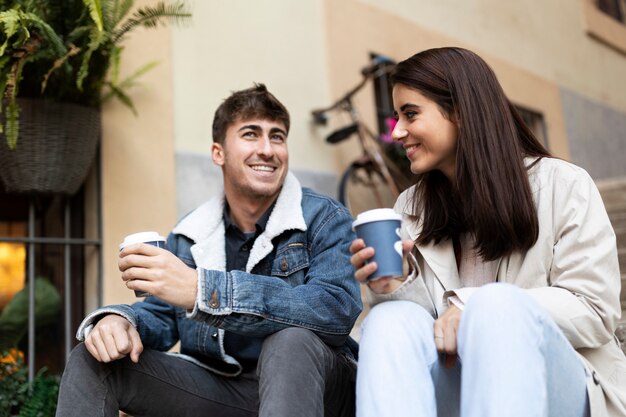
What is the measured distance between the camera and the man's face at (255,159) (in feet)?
8.00

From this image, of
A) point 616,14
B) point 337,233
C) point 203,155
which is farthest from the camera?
→ point 616,14

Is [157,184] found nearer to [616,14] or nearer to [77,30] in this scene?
[77,30]

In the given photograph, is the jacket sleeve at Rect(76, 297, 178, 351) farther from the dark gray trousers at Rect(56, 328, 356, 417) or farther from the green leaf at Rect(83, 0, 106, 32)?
the green leaf at Rect(83, 0, 106, 32)

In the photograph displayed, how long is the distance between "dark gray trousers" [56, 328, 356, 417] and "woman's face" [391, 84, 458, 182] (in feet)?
2.06

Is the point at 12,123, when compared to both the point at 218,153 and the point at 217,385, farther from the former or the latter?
the point at 217,385

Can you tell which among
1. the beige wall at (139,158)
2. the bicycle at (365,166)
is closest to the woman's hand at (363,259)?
the beige wall at (139,158)

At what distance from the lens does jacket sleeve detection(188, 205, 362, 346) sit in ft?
5.93

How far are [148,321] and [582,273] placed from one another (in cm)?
134

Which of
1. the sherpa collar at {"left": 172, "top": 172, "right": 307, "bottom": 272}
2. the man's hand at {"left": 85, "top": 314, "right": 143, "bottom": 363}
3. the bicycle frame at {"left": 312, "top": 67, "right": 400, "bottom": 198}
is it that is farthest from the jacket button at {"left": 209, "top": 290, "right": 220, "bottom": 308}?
the bicycle frame at {"left": 312, "top": 67, "right": 400, "bottom": 198}

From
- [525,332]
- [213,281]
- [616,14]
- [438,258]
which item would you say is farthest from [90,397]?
[616,14]

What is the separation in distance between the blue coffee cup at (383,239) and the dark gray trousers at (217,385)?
1.17ft

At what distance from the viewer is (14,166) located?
3.08 meters

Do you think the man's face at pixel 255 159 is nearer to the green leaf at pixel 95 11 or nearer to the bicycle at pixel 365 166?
the green leaf at pixel 95 11

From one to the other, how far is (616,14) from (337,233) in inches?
363
